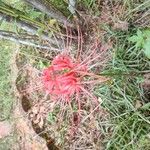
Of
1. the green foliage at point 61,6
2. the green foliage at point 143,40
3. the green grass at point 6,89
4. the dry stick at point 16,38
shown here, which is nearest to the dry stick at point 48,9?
the green foliage at point 61,6

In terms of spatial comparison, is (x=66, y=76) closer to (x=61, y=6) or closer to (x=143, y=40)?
(x=143, y=40)

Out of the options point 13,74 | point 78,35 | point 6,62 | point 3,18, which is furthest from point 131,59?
point 6,62

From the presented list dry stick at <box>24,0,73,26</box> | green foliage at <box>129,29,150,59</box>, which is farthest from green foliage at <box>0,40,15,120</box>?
green foliage at <box>129,29,150,59</box>

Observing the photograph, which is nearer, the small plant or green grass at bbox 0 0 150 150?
the small plant

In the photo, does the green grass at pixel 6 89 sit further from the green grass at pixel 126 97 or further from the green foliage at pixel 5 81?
the green grass at pixel 126 97

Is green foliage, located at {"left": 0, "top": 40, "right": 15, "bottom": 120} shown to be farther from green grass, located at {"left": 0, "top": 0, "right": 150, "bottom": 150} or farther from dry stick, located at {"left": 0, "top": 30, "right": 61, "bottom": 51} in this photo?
green grass, located at {"left": 0, "top": 0, "right": 150, "bottom": 150}

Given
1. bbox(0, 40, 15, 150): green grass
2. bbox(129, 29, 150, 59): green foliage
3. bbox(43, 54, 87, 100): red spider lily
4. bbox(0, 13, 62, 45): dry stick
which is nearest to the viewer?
bbox(43, 54, 87, 100): red spider lily
